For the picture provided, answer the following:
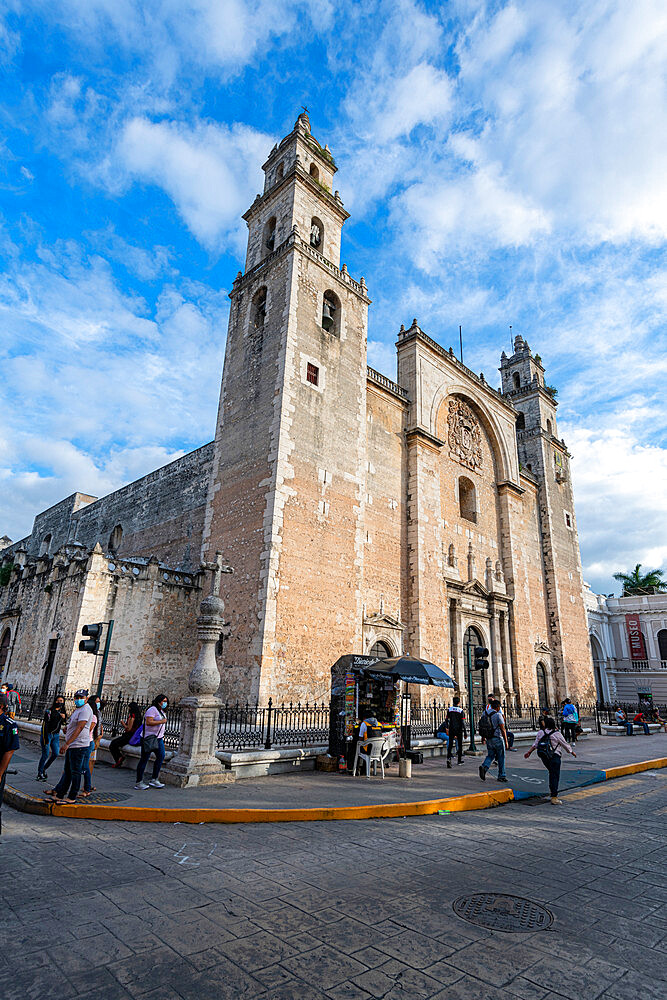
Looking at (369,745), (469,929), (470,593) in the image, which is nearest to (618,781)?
(369,745)

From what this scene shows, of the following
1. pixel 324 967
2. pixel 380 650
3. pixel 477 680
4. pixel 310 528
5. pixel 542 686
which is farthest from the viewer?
pixel 542 686

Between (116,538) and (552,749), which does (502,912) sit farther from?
(116,538)

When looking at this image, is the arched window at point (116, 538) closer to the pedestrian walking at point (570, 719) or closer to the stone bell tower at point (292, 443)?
the stone bell tower at point (292, 443)

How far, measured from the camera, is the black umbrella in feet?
35.8

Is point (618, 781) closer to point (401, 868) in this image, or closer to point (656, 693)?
point (401, 868)

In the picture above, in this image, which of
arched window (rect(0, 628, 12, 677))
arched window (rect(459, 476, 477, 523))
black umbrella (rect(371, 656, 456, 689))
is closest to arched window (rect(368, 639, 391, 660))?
black umbrella (rect(371, 656, 456, 689))

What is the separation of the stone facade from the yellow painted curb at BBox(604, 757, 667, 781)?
1097 inches

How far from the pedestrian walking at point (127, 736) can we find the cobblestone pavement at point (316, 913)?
12.0 feet

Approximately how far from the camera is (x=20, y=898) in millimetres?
3824

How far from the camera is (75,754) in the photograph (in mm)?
6887

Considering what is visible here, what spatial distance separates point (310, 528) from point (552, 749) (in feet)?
33.0

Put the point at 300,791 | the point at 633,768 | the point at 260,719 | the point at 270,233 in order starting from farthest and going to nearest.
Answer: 1. the point at 270,233
2. the point at 260,719
3. the point at 633,768
4. the point at 300,791

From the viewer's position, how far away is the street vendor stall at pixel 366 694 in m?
10.8

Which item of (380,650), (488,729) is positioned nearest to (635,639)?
(380,650)
